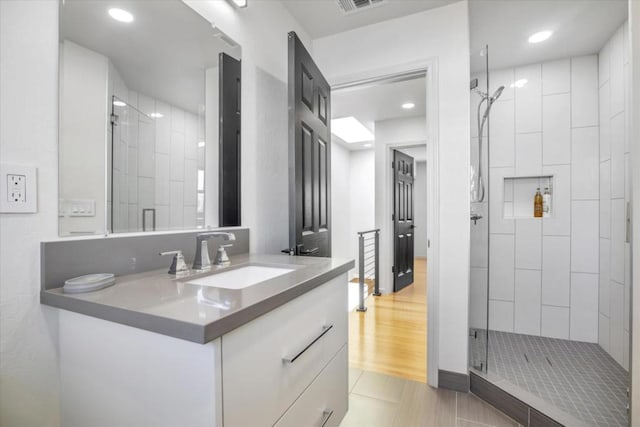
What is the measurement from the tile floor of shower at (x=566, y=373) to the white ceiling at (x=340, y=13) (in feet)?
7.32

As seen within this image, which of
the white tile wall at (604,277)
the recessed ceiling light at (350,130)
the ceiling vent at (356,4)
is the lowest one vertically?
the white tile wall at (604,277)

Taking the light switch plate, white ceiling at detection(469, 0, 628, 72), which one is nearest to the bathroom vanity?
the light switch plate

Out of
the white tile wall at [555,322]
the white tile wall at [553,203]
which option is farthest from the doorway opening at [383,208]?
the white tile wall at [555,322]

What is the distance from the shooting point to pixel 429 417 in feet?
5.44

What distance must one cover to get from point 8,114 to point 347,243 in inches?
203

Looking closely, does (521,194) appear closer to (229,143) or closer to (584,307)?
(584,307)

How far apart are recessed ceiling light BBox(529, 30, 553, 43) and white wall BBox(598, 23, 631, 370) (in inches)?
16.6

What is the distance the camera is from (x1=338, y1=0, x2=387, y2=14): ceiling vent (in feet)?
6.28

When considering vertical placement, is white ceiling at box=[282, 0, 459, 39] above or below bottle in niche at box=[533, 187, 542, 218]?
above

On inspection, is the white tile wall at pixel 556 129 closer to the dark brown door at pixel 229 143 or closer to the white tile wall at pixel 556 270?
the white tile wall at pixel 556 270

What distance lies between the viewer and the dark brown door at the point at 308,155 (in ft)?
4.98

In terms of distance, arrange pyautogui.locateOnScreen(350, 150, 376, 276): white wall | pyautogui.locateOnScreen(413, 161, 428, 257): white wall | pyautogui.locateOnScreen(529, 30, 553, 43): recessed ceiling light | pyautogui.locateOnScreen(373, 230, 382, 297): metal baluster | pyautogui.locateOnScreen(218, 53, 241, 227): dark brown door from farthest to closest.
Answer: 1. pyautogui.locateOnScreen(413, 161, 428, 257): white wall
2. pyautogui.locateOnScreen(350, 150, 376, 276): white wall
3. pyautogui.locateOnScreen(373, 230, 382, 297): metal baluster
4. pyautogui.locateOnScreen(529, 30, 553, 43): recessed ceiling light
5. pyautogui.locateOnScreen(218, 53, 241, 227): dark brown door

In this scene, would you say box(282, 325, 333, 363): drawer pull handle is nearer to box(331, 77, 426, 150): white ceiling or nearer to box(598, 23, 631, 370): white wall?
box(598, 23, 631, 370): white wall

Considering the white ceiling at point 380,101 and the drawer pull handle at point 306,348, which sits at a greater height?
the white ceiling at point 380,101
